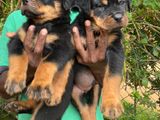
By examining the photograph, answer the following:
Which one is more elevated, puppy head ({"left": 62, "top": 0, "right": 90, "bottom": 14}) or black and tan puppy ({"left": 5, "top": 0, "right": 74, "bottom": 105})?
puppy head ({"left": 62, "top": 0, "right": 90, "bottom": 14})

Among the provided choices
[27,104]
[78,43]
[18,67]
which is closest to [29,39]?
[18,67]

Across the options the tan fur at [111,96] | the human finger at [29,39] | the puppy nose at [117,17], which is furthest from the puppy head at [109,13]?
the human finger at [29,39]

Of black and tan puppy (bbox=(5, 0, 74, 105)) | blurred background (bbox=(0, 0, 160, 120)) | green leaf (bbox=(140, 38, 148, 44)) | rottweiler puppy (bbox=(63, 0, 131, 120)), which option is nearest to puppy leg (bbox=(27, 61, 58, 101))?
black and tan puppy (bbox=(5, 0, 74, 105))

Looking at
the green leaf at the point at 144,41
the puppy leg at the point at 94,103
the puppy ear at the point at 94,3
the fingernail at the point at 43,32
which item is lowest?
the green leaf at the point at 144,41

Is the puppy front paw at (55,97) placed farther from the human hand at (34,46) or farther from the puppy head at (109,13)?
the puppy head at (109,13)

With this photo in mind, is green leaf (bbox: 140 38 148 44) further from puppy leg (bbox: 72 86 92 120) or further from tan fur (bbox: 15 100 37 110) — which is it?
tan fur (bbox: 15 100 37 110)
